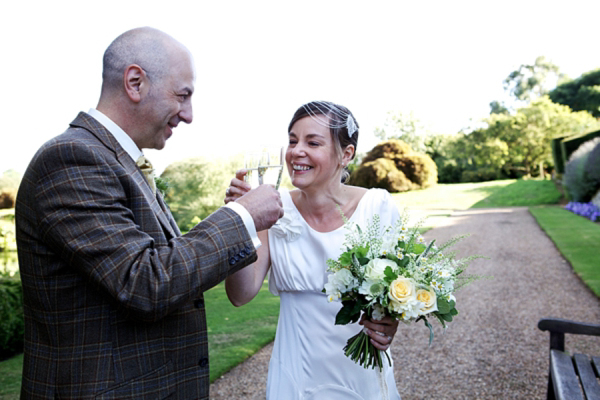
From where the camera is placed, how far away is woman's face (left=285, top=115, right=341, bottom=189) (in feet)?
8.61

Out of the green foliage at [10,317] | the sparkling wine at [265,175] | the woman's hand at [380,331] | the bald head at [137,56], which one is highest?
the bald head at [137,56]

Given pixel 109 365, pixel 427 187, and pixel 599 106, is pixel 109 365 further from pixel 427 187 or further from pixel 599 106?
pixel 599 106

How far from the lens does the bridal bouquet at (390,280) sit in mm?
2027

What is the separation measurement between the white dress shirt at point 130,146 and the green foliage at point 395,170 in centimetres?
3270

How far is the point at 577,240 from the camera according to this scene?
44.1 ft

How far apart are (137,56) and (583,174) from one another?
2320cm

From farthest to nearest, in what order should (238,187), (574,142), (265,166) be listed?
(574,142)
(238,187)
(265,166)

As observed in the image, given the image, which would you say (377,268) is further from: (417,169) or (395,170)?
(417,169)

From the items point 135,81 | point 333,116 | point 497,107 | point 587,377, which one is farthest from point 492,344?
point 497,107

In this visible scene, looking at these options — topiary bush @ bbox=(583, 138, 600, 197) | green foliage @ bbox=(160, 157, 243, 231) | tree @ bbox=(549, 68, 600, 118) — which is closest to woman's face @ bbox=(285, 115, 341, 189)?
green foliage @ bbox=(160, 157, 243, 231)

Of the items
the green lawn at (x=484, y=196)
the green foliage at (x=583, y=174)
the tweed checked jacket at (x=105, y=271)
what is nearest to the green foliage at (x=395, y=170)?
the green lawn at (x=484, y=196)

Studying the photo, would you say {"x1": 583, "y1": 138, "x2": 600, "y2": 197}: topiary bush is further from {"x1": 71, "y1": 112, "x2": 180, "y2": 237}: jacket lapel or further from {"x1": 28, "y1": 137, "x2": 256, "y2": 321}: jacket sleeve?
{"x1": 28, "y1": 137, "x2": 256, "y2": 321}: jacket sleeve

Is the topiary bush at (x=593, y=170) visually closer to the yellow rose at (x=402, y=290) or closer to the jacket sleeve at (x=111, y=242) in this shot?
the yellow rose at (x=402, y=290)

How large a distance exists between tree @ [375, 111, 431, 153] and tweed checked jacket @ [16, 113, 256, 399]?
4857cm
